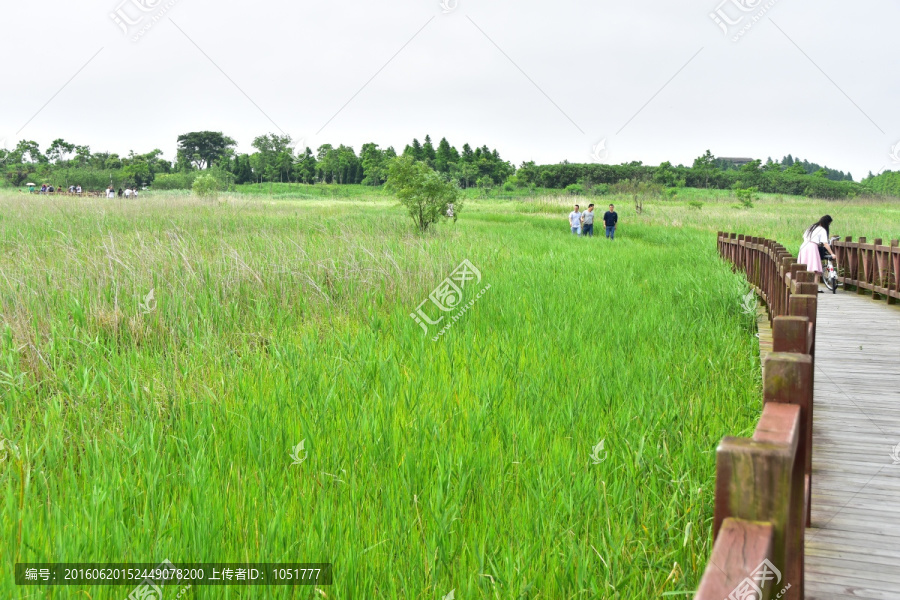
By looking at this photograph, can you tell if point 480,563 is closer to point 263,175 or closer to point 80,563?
point 80,563

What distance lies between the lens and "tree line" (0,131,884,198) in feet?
260

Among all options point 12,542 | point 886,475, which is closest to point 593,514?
point 886,475

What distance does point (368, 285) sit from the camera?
301 inches

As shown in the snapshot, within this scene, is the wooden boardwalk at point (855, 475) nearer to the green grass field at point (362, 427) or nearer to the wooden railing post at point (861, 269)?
the green grass field at point (362, 427)

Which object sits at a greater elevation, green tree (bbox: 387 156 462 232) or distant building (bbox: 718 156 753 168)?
distant building (bbox: 718 156 753 168)

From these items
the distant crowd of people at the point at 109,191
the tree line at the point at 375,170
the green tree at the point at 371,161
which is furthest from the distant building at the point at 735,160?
the distant crowd of people at the point at 109,191

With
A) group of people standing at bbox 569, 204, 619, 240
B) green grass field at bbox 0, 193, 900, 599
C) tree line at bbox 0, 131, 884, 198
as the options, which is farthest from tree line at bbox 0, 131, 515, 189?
green grass field at bbox 0, 193, 900, 599

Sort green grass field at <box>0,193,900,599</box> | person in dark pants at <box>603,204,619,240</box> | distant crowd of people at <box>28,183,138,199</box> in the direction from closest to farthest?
green grass field at <box>0,193,900,599</box> < person in dark pants at <box>603,204,619,240</box> < distant crowd of people at <box>28,183,138,199</box>

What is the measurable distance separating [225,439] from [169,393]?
985mm

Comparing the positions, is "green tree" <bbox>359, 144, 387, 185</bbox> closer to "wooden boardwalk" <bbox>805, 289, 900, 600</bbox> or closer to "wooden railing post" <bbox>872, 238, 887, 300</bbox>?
"wooden railing post" <bbox>872, 238, 887, 300</bbox>

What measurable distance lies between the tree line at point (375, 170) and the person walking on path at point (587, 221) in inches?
2220

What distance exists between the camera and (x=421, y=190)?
57.0 ft

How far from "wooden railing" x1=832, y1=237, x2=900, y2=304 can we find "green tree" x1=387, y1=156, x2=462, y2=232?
368 inches

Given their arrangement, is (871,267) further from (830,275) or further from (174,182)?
(174,182)
